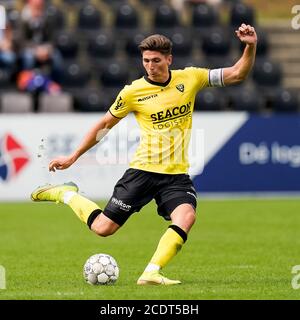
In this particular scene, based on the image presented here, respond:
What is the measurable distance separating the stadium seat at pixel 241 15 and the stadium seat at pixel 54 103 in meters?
5.57

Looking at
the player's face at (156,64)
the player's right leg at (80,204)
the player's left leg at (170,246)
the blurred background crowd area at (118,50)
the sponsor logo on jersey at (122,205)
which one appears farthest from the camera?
the blurred background crowd area at (118,50)

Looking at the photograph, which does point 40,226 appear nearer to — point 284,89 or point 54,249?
point 54,249

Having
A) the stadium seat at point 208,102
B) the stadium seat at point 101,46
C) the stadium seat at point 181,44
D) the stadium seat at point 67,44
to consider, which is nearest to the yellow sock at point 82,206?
the stadium seat at point 208,102

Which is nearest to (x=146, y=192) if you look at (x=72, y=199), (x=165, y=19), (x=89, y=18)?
(x=72, y=199)

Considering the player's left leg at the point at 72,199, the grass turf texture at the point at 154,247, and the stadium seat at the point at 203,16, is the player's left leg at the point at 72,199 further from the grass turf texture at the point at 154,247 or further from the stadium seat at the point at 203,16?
the stadium seat at the point at 203,16

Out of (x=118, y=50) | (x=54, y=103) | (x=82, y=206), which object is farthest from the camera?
(x=118, y=50)

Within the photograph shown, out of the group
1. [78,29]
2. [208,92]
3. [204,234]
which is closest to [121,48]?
[78,29]

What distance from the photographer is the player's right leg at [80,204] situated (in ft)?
34.4

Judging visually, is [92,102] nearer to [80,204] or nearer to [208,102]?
[208,102]

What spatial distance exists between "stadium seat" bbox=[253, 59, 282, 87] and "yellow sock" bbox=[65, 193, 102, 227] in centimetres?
1479

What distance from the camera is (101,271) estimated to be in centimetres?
1009

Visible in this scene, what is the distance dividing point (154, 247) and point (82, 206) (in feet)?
10.6

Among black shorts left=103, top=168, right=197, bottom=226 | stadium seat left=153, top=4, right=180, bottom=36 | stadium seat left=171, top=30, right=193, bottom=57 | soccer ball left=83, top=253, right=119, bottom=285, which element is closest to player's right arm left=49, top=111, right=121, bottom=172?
black shorts left=103, top=168, right=197, bottom=226

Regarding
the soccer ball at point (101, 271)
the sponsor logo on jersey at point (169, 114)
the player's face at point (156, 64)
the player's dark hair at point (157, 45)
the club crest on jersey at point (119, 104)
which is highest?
the player's dark hair at point (157, 45)
